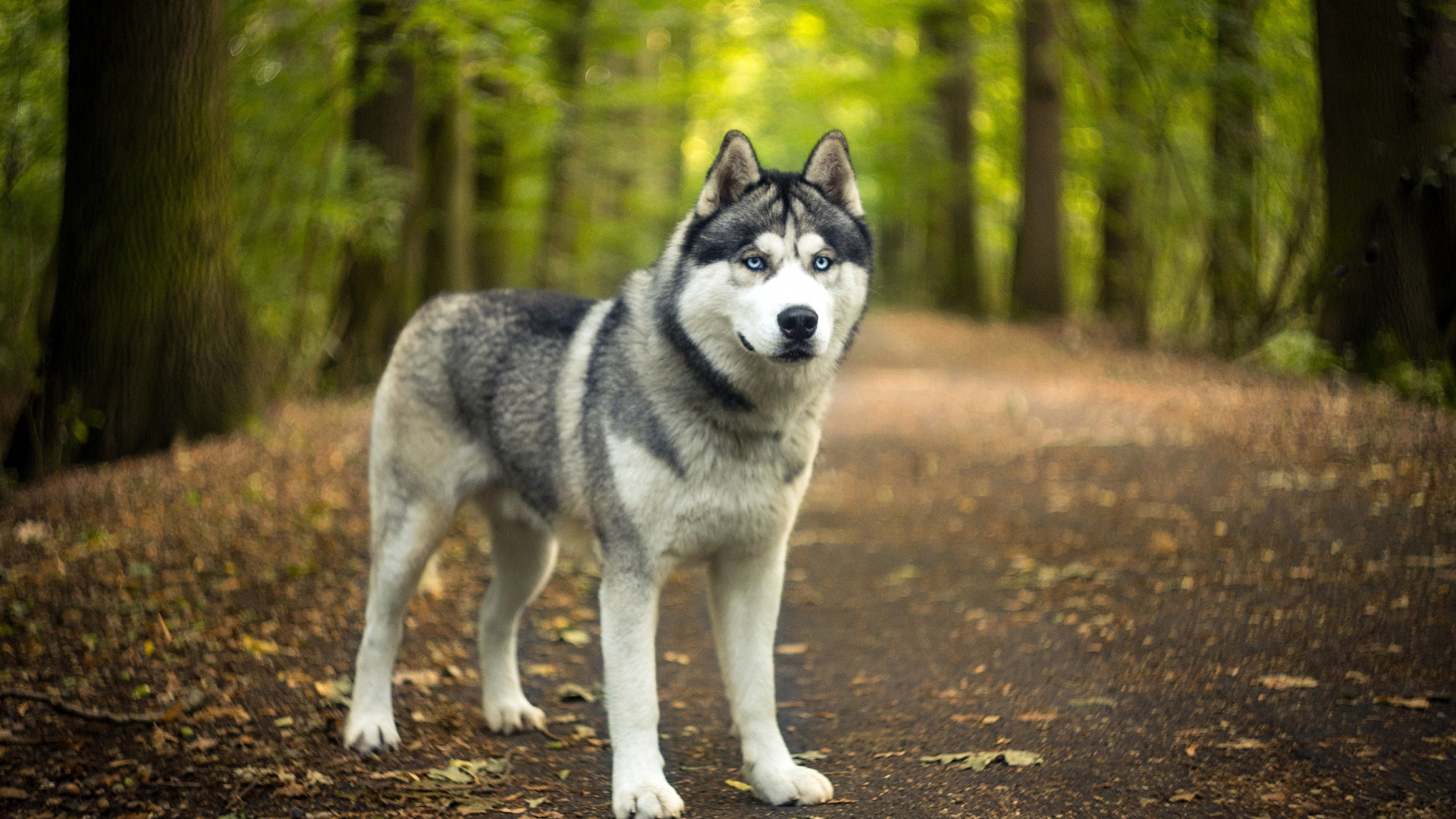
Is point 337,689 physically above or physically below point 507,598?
below

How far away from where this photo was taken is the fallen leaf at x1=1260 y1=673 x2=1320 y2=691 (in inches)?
164

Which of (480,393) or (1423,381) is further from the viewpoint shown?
(1423,381)

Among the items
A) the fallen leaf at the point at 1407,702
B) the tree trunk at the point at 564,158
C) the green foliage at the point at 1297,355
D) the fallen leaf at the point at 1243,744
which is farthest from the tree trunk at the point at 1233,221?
the fallen leaf at the point at 1243,744

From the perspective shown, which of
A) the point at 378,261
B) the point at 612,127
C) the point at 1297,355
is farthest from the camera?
the point at 612,127

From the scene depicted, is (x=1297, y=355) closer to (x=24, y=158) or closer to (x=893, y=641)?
(x=893, y=641)

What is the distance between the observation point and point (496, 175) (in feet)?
49.9

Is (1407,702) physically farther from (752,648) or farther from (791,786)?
(752,648)

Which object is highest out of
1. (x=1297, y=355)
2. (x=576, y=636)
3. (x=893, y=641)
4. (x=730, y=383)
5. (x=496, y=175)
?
(x=496, y=175)

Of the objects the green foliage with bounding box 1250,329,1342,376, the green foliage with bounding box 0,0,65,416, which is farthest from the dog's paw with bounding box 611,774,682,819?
the green foliage with bounding box 1250,329,1342,376

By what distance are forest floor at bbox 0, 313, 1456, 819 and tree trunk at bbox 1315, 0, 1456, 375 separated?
2.04 feet

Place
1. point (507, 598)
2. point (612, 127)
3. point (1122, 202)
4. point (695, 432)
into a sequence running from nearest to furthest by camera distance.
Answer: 1. point (695, 432)
2. point (507, 598)
3. point (612, 127)
4. point (1122, 202)

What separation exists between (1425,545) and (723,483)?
3.78 meters

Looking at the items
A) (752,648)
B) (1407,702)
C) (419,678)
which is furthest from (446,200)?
Result: (1407,702)

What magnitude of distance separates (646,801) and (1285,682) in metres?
2.56
